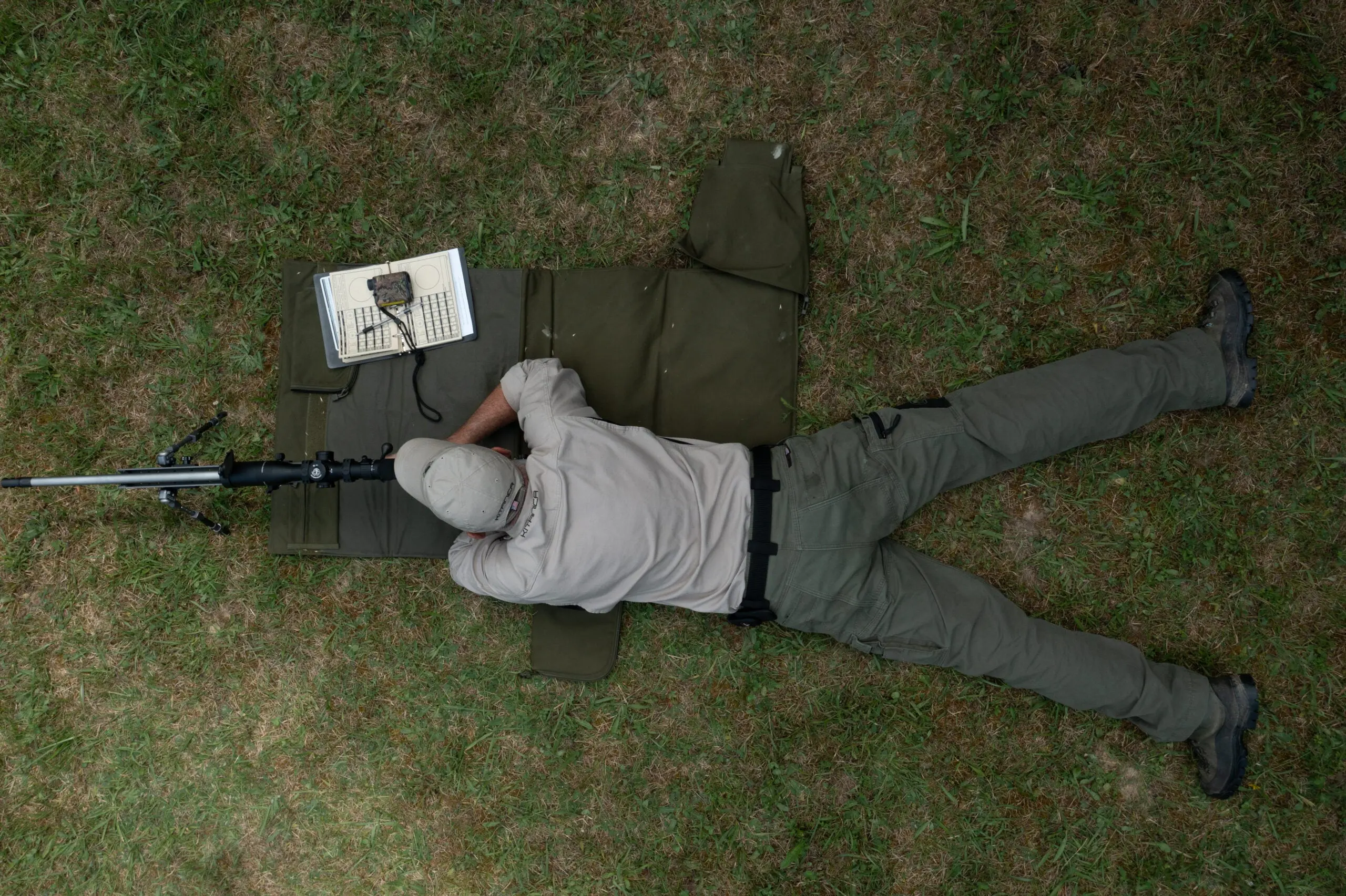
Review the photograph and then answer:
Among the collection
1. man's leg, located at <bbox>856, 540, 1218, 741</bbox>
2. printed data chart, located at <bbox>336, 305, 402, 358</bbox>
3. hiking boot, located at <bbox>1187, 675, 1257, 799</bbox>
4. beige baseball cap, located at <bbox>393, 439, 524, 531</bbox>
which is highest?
printed data chart, located at <bbox>336, 305, 402, 358</bbox>

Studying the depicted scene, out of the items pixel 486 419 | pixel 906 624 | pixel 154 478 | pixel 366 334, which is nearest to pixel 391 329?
pixel 366 334

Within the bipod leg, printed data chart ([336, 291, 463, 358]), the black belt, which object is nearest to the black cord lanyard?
printed data chart ([336, 291, 463, 358])

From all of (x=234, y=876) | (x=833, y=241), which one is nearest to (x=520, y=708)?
(x=234, y=876)

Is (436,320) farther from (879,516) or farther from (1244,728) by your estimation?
(1244,728)

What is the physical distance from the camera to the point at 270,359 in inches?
153

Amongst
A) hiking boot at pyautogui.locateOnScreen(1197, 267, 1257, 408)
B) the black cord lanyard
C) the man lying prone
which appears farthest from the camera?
the black cord lanyard

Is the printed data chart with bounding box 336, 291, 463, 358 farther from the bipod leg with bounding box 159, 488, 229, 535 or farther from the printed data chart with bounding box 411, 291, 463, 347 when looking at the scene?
the bipod leg with bounding box 159, 488, 229, 535

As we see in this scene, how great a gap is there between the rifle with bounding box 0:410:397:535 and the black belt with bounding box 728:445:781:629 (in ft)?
4.94

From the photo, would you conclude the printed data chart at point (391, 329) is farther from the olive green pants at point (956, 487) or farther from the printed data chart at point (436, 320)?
the olive green pants at point (956, 487)

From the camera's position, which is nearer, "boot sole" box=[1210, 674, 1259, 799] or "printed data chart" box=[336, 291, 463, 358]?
"boot sole" box=[1210, 674, 1259, 799]

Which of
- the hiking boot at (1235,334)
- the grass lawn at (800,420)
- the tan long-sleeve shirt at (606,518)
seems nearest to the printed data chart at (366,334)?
the grass lawn at (800,420)

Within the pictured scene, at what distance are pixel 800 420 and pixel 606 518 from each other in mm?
1281

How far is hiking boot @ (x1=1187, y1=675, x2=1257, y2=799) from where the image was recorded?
346cm

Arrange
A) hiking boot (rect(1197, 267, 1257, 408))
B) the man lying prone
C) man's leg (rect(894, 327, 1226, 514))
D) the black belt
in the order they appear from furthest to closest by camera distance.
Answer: hiking boot (rect(1197, 267, 1257, 408))
man's leg (rect(894, 327, 1226, 514))
the black belt
the man lying prone
